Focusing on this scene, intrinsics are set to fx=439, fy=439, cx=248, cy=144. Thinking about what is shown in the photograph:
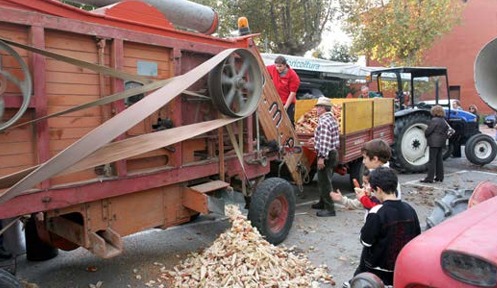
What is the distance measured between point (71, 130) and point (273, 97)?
8.99 feet

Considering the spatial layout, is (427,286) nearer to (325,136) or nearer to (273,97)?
(273,97)

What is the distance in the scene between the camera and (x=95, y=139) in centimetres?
263

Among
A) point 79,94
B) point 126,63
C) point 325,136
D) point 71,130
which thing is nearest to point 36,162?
point 71,130

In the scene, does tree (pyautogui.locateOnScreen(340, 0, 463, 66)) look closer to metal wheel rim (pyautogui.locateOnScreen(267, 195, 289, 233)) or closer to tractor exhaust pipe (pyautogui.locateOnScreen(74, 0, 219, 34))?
metal wheel rim (pyautogui.locateOnScreen(267, 195, 289, 233))

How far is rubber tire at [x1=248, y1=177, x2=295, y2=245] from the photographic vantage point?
4.74m

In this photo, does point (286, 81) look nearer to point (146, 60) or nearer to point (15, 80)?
point (146, 60)

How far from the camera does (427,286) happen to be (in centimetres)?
166

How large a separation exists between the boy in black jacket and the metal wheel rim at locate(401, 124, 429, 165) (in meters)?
6.78

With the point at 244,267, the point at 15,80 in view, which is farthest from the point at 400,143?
the point at 15,80

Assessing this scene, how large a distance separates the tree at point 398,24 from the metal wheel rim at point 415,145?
10.6 meters

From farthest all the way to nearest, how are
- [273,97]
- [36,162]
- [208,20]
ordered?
[273,97], [208,20], [36,162]

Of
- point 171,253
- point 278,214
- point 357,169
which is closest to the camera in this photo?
point 171,253

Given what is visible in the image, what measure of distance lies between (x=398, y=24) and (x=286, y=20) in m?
4.85

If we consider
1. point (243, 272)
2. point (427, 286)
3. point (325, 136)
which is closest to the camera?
point (427, 286)
